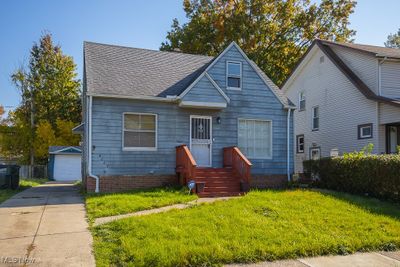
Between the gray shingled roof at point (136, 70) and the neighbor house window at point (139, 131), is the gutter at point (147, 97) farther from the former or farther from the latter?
the neighbor house window at point (139, 131)

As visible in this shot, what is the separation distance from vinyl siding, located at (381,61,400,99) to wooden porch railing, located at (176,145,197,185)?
10662 mm

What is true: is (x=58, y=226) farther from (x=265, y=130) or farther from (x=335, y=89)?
(x=335, y=89)

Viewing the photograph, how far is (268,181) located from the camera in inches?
625

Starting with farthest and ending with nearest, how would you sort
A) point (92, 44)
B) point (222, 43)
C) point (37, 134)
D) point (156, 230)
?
point (37, 134), point (222, 43), point (92, 44), point (156, 230)

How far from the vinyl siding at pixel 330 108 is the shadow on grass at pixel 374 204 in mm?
7532

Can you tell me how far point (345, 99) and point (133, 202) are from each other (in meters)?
14.2

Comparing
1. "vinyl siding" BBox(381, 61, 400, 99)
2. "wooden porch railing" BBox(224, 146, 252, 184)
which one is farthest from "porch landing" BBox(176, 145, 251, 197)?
"vinyl siding" BBox(381, 61, 400, 99)

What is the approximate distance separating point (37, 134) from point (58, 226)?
2883 cm

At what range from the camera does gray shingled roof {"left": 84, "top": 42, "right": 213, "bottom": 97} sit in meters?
14.3

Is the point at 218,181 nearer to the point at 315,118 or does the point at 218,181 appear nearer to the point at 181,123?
the point at 181,123

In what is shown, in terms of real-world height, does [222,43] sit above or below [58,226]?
above

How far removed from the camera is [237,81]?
627 inches

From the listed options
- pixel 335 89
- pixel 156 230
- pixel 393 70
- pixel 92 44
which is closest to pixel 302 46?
pixel 335 89

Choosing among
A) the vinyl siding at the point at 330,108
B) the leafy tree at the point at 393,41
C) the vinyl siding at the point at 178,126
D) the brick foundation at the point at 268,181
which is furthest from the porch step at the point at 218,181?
the leafy tree at the point at 393,41
